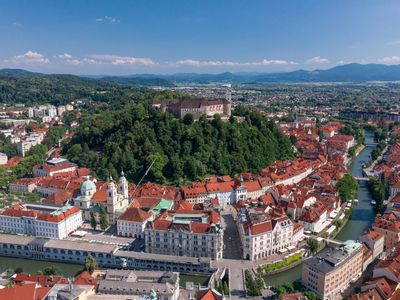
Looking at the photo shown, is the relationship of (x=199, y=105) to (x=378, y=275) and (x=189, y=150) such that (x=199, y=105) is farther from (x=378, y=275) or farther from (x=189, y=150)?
(x=378, y=275)

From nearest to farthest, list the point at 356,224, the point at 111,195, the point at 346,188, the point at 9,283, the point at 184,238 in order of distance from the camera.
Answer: the point at 9,283
the point at 184,238
the point at 111,195
the point at 356,224
the point at 346,188

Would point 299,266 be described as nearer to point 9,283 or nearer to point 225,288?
point 225,288

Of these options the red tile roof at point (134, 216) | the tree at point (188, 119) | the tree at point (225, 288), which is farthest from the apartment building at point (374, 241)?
the tree at point (188, 119)

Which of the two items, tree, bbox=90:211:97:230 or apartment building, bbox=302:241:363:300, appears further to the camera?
tree, bbox=90:211:97:230

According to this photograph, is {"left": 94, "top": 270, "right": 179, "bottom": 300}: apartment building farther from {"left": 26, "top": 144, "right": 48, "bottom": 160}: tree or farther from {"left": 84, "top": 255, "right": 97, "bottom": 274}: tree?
{"left": 26, "top": 144, "right": 48, "bottom": 160}: tree

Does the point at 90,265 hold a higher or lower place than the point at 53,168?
lower

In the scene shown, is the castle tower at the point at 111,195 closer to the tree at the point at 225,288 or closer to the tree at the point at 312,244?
the tree at the point at 225,288

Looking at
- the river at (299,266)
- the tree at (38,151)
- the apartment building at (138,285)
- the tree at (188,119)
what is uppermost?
the tree at (188,119)

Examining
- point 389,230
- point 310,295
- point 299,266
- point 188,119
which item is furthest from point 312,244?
point 188,119

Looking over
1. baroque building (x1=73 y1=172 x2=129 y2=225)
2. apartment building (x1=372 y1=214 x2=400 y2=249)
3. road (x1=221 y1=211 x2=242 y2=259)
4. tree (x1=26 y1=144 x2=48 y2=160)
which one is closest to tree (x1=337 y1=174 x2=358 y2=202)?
apartment building (x1=372 y1=214 x2=400 y2=249)
